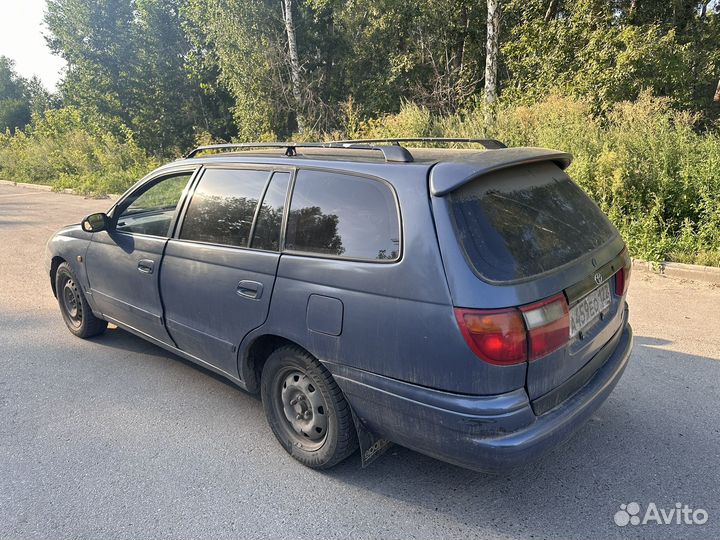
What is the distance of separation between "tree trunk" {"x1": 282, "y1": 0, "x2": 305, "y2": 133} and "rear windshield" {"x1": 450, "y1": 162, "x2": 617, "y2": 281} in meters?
15.1

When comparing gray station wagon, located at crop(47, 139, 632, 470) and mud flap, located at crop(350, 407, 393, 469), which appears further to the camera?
mud flap, located at crop(350, 407, 393, 469)

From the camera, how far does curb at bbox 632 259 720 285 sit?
19.2ft

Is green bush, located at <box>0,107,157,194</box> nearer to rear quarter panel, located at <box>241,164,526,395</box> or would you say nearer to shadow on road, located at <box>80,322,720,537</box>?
rear quarter panel, located at <box>241,164,526,395</box>

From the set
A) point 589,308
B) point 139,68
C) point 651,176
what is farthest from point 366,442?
point 139,68

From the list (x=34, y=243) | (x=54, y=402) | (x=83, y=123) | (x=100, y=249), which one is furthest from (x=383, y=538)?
(x=83, y=123)

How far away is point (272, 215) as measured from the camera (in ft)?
Answer: 9.23

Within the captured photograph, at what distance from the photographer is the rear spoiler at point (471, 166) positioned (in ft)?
7.06

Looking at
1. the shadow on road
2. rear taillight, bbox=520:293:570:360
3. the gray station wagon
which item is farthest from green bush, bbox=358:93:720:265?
rear taillight, bbox=520:293:570:360

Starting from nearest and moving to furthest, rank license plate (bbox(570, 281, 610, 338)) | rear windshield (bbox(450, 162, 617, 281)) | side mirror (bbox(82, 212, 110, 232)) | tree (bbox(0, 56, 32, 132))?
rear windshield (bbox(450, 162, 617, 281)) → license plate (bbox(570, 281, 610, 338)) → side mirror (bbox(82, 212, 110, 232)) → tree (bbox(0, 56, 32, 132))

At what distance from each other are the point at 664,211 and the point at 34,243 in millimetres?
10969

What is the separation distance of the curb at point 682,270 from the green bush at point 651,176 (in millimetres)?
161

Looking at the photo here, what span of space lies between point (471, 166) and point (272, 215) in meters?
1.21

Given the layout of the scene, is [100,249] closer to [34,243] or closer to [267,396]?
[267,396]

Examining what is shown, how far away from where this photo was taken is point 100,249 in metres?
3.98
